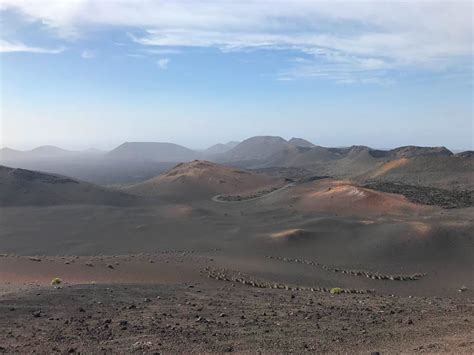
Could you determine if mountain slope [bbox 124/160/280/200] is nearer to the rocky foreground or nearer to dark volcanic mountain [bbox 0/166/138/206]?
dark volcanic mountain [bbox 0/166/138/206]

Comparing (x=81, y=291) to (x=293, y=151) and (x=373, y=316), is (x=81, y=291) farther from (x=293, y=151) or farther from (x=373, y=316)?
(x=293, y=151)

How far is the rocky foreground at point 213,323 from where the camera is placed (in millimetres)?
7664

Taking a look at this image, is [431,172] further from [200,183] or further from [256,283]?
[256,283]

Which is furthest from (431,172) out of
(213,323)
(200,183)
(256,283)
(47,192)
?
(213,323)

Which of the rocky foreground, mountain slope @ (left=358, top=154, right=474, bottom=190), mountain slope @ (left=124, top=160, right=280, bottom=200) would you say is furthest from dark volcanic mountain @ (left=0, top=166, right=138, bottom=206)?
the rocky foreground

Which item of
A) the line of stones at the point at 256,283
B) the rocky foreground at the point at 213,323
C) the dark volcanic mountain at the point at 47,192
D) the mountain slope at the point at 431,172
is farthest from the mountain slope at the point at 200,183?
the rocky foreground at the point at 213,323

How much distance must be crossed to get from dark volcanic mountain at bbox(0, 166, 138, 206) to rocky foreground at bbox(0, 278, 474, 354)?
33271mm

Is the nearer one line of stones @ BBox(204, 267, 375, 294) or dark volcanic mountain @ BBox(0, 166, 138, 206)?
line of stones @ BBox(204, 267, 375, 294)

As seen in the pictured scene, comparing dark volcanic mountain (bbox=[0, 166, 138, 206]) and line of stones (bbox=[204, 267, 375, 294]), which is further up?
dark volcanic mountain (bbox=[0, 166, 138, 206])

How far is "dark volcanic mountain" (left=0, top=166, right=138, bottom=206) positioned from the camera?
43219 millimetres

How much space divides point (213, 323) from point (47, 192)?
4066cm

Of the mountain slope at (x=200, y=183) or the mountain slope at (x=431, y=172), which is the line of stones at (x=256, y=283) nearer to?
the mountain slope at (x=431, y=172)

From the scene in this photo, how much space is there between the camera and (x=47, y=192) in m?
46.0

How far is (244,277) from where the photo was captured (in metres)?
17.6
